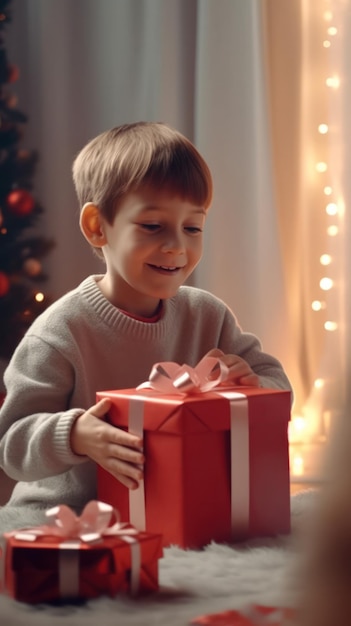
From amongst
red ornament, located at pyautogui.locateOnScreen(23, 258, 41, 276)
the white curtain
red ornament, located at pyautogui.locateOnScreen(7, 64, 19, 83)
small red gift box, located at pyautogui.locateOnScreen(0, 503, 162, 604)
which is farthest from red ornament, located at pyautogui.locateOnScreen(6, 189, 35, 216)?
small red gift box, located at pyautogui.locateOnScreen(0, 503, 162, 604)

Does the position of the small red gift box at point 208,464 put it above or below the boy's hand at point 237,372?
below

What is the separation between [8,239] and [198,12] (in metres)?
0.95

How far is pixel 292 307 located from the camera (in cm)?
310

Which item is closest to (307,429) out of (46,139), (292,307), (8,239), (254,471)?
(292,307)

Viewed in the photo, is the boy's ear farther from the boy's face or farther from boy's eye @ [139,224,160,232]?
boy's eye @ [139,224,160,232]

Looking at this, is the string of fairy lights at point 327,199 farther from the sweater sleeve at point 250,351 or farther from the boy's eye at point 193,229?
the boy's eye at point 193,229

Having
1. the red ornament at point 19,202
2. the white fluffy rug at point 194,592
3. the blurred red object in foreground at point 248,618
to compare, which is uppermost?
the red ornament at point 19,202

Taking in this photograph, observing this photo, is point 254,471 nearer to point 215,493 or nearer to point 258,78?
point 215,493

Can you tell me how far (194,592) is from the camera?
123 cm

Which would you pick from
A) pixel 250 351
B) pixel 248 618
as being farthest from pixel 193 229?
pixel 248 618

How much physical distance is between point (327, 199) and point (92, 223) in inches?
55.9

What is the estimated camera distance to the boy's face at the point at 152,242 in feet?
5.56

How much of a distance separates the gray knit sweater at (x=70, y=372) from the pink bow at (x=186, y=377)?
0.15 m

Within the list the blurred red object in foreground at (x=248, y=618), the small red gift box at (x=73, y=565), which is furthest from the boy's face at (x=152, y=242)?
the blurred red object in foreground at (x=248, y=618)
